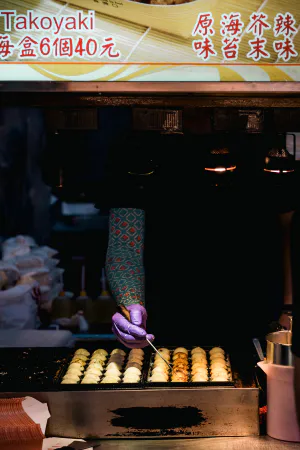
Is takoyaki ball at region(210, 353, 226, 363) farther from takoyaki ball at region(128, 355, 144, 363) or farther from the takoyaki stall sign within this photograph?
the takoyaki stall sign

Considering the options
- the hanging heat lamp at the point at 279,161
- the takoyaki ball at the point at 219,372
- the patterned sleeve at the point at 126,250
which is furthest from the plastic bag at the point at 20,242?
the takoyaki ball at the point at 219,372

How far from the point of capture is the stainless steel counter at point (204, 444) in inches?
97.3

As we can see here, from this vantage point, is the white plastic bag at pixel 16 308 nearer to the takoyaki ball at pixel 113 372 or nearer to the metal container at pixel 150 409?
the takoyaki ball at pixel 113 372

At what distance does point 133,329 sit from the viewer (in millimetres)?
2914

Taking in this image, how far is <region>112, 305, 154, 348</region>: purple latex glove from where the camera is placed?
2.91m

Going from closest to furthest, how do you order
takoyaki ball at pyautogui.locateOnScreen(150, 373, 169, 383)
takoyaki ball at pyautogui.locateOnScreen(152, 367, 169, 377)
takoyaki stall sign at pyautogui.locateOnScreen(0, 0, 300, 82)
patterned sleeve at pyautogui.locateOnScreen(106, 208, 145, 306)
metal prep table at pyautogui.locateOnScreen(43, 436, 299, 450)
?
takoyaki stall sign at pyautogui.locateOnScreen(0, 0, 300, 82), metal prep table at pyautogui.locateOnScreen(43, 436, 299, 450), takoyaki ball at pyautogui.locateOnScreen(150, 373, 169, 383), takoyaki ball at pyautogui.locateOnScreen(152, 367, 169, 377), patterned sleeve at pyautogui.locateOnScreen(106, 208, 145, 306)

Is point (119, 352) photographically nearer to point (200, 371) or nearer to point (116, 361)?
point (116, 361)

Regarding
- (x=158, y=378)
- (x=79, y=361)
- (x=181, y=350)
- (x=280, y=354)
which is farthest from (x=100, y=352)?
(x=280, y=354)

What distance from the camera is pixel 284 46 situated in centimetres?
228

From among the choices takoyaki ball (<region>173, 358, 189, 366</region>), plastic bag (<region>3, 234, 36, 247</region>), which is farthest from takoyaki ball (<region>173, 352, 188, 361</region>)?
plastic bag (<region>3, 234, 36, 247</region>)

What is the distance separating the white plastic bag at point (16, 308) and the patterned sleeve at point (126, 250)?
0.97 meters

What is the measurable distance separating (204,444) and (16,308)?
6.95 feet

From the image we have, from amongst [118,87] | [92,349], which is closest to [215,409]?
[92,349]

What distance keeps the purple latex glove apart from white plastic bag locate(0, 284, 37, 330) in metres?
1.34
